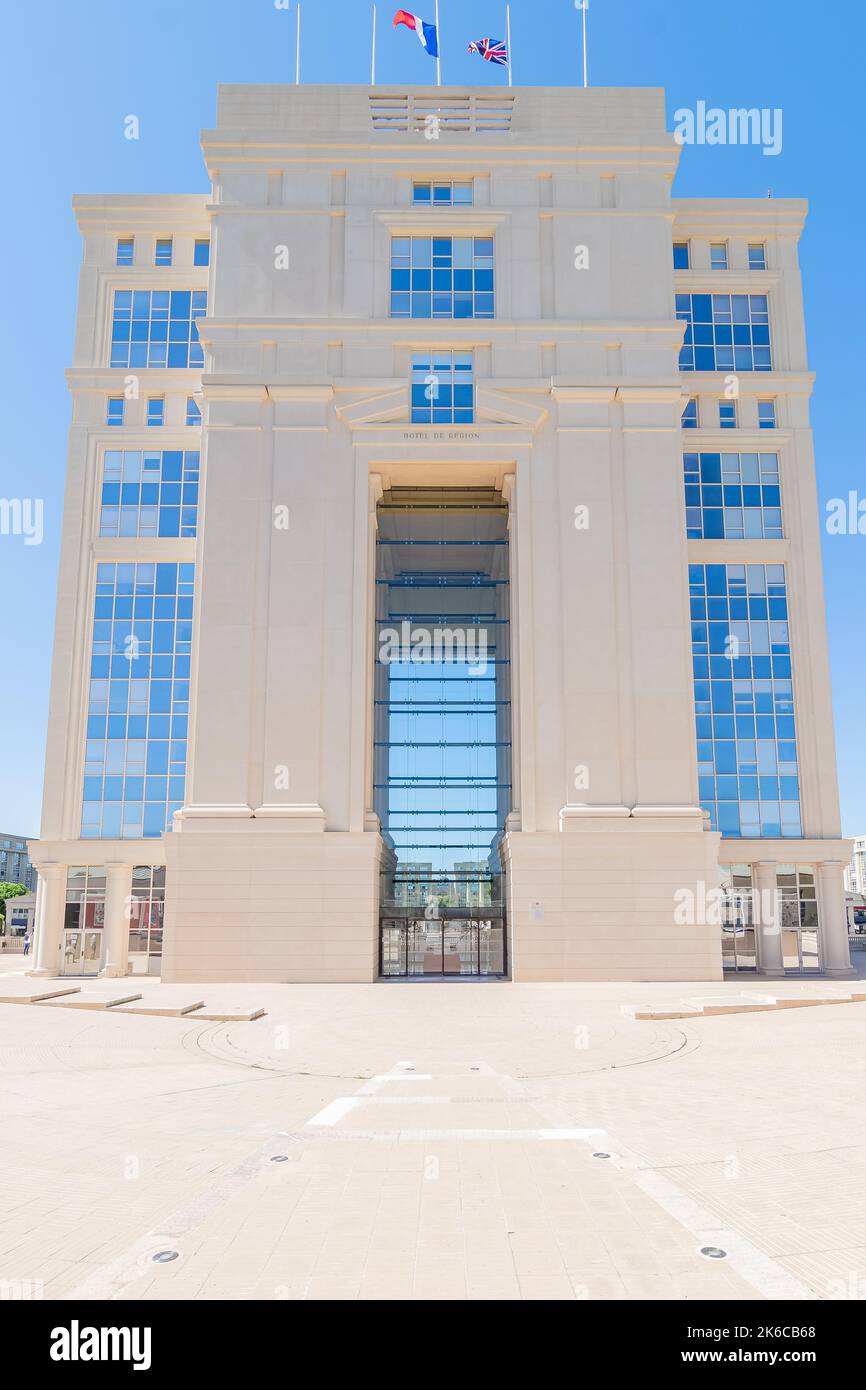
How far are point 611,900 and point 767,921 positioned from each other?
8528 mm

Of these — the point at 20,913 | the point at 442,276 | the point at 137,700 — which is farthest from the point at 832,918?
the point at 20,913

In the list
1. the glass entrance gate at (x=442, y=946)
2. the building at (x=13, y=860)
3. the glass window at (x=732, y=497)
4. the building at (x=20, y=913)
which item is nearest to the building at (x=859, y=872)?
the building at (x=20, y=913)

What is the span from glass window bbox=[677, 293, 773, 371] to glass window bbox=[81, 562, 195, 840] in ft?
78.5

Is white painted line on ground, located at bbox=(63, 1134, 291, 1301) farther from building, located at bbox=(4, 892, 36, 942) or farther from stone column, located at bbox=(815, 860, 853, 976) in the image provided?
building, located at bbox=(4, 892, 36, 942)

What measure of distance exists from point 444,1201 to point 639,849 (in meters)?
25.5

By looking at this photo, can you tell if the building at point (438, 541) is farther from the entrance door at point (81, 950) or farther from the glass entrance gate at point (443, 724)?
the glass entrance gate at point (443, 724)

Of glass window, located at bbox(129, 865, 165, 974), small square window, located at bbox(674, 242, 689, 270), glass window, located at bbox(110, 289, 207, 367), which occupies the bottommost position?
glass window, located at bbox(129, 865, 165, 974)

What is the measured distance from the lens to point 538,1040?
63.7 feet

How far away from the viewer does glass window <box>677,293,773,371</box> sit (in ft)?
135

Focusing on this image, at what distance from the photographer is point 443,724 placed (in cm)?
4519

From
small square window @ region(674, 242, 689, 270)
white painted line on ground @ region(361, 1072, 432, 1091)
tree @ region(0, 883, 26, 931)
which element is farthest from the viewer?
tree @ region(0, 883, 26, 931)

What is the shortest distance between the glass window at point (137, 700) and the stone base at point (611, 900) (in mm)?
14467

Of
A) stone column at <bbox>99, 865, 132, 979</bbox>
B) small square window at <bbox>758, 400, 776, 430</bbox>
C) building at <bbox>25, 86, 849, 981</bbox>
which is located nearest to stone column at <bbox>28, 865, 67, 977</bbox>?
building at <bbox>25, 86, 849, 981</bbox>
